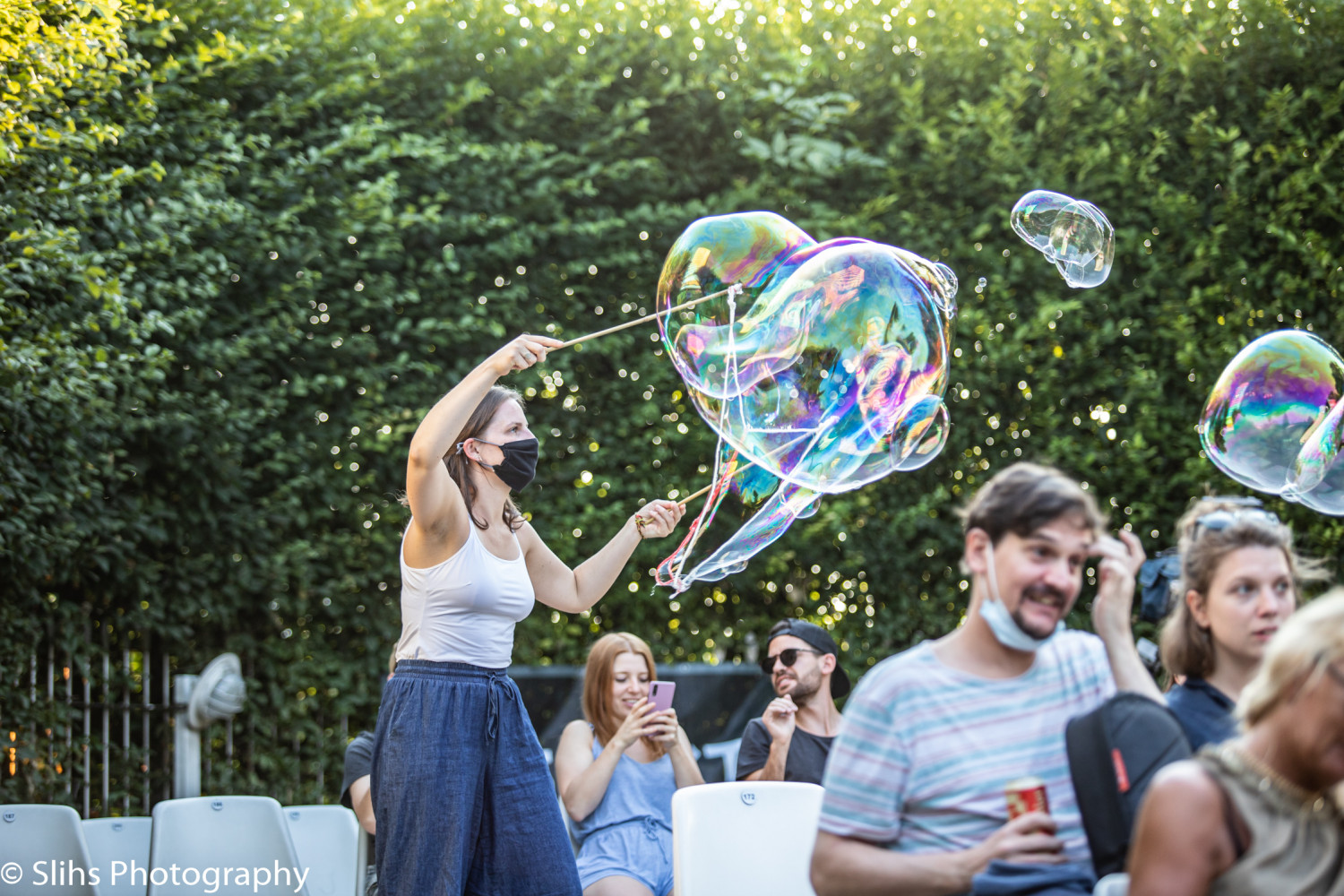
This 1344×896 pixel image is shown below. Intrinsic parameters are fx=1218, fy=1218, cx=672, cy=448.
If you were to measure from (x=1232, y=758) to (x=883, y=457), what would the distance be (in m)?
2.18

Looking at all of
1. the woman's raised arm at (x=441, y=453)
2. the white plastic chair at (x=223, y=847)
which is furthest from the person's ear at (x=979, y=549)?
the white plastic chair at (x=223, y=847)

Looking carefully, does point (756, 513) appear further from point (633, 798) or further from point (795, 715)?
point (633, 798)

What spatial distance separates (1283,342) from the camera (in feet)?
12.2

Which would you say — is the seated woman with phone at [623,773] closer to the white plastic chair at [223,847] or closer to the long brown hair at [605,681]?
the long brown hair at [605,681]

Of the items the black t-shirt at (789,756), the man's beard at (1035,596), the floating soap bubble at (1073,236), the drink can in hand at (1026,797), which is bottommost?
the black t-shirt at (789,756)

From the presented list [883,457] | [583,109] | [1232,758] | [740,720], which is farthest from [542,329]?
[1232,758]

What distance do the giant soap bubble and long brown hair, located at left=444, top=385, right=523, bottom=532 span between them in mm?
825

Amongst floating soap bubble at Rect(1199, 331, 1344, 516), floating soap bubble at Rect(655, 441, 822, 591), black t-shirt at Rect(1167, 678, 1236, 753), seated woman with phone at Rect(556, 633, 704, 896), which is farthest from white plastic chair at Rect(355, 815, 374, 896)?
floating soap bubble at Rect(1199, 331, 1344, 516)

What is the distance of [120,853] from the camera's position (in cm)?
386

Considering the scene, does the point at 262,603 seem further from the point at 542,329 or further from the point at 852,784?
the point at 852,784

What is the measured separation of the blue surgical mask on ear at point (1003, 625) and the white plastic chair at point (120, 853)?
2998mm

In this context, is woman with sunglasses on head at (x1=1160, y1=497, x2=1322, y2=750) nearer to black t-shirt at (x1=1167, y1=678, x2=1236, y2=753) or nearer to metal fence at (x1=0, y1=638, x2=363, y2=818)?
black t-shirt at (x1=1167, y1=678, x2=1236, y2=753)

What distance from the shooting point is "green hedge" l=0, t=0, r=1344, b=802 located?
506 cm

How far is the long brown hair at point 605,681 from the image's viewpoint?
393 cm
